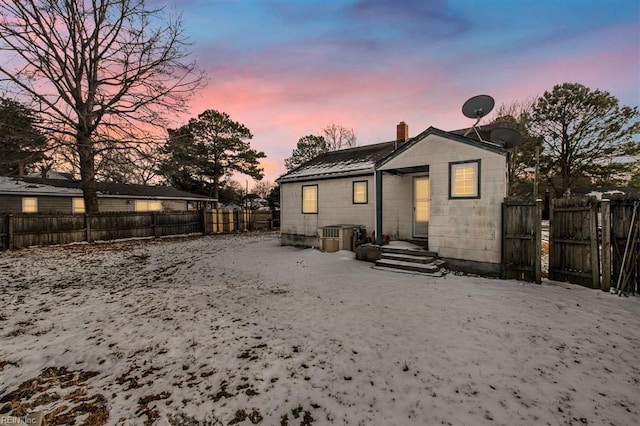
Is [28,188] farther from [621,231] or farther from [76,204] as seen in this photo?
[621,231]

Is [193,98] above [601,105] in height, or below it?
below

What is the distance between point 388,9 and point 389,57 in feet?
7.50

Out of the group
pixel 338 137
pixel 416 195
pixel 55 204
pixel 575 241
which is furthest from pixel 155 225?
pixel 338 137

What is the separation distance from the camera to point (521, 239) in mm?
6617

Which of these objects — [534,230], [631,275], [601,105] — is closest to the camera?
→ [631,275]

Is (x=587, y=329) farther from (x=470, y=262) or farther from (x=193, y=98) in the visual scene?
(x=193, y=98)

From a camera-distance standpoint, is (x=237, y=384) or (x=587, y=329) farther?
(x=587, y=329)

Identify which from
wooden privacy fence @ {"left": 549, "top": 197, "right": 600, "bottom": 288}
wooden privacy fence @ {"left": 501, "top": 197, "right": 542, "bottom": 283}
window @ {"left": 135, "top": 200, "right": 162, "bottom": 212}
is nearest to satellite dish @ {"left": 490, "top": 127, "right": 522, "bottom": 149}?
wooden privacy fence @ {"left": 501, "top": 197, "right": 542, "bottom": 283}

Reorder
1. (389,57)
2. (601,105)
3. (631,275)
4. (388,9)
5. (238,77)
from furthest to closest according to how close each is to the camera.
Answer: (601,105) → (238,77) → (389,57) → (388,9) → (631,275)

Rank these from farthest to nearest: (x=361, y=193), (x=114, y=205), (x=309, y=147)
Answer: (x=309, y=147)
(x=114, y=205)
(x=361, y=193)

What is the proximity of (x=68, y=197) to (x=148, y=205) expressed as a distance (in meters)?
5.17

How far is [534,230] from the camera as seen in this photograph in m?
6.41

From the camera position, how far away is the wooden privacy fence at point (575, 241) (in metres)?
5.69

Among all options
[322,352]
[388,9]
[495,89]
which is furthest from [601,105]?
[322,352]
